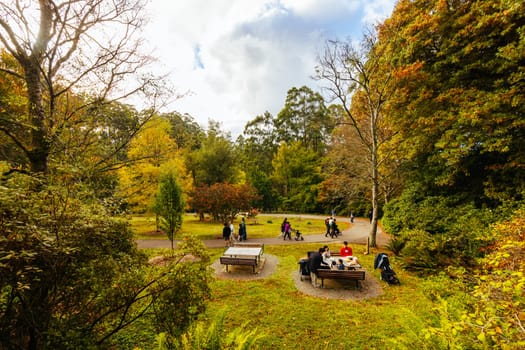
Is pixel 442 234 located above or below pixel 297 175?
below

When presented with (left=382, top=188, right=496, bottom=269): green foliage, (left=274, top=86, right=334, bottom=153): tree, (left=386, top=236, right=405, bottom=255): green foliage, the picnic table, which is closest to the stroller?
(left=382, top=188, right=496, bottom=269): green foliage

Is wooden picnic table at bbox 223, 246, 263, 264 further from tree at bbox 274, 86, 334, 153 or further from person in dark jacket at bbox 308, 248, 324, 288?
tree at bbox 274, 86, 334, 153

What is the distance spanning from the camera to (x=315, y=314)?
6410 mm

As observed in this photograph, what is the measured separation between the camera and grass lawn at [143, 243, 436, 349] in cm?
517

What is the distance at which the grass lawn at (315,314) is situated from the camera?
17.0 feet

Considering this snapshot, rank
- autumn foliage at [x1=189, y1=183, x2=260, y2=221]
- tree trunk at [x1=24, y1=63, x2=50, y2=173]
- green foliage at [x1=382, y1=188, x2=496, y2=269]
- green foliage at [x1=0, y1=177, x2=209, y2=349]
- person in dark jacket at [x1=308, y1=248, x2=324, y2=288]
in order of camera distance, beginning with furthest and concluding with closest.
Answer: autumn foliage at [x1=189, y1=183, x2=260, y2=221], green foliage at [x1=382, y1=188, x2=496, y2=269], person in dark jacket at [x1=308, y1=248, x2=324, y2=288], tree trunk at [x1=24, y1=63, x2=50, y2=173], green foliage at [x1=0, y1=177, x2=209, y2=349]

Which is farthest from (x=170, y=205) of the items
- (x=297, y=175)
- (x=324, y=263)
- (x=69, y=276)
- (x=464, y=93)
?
(x=297, y=175)

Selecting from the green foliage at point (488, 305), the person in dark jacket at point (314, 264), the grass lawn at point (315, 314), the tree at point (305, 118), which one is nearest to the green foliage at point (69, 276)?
the grass lawn at point (315, 314)

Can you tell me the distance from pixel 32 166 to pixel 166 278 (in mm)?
4778

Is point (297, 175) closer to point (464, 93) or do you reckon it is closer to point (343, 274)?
point (464, 93)

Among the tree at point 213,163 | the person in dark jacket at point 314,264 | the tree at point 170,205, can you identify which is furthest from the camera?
the tree at point 213,163

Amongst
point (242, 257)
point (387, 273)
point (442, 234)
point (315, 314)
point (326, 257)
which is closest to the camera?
point (315, 314)

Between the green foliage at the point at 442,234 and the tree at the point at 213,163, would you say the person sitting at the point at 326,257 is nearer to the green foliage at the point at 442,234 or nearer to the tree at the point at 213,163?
the green foliage at the point at 442,234

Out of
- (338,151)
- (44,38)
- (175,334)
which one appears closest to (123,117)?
(44,38)
